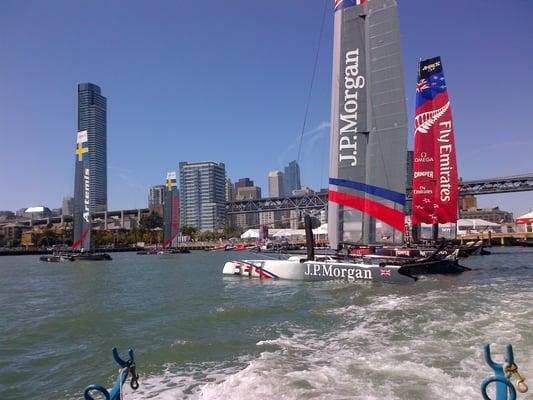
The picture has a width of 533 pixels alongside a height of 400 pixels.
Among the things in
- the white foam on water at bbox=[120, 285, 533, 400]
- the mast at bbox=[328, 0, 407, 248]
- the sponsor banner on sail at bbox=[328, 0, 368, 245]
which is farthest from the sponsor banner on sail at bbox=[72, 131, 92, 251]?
the white foam on water at bbox=[120, 285, 533, 400]

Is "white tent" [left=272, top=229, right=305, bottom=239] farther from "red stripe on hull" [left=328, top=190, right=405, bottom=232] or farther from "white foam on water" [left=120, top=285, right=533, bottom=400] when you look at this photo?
"white foam on water" [left=120, top=285, right=533, bottom=400]

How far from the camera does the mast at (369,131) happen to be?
20969 mm

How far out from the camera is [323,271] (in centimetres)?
1988

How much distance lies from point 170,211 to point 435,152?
2495 inches

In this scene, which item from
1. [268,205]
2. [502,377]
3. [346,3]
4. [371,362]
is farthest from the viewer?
[268,205]

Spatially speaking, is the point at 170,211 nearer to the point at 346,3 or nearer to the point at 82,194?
the point at 82,194

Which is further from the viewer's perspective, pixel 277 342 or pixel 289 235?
pixel 289 235

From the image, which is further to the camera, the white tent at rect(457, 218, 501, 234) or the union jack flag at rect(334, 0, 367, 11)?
the white tent at rect(457, 218, 501, 234)

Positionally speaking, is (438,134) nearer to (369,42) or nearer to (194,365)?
(369,42)

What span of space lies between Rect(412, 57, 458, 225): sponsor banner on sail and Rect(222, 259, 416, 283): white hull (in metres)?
15.0

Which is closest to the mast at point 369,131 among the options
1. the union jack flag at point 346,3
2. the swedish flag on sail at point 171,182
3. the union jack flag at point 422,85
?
the union jack flag at point 346,3

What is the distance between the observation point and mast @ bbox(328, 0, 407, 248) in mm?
20969

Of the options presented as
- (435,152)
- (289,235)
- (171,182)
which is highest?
(171,182)

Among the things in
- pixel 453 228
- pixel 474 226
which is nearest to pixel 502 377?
pixel 453 228
